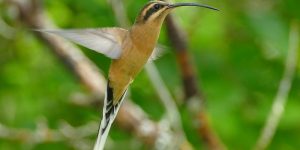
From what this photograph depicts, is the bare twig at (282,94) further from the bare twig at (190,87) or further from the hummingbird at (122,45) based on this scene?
the hummingbird at (122,45)

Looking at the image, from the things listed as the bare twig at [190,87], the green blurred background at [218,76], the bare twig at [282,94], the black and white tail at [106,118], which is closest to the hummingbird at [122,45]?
the black and white tail at [106,118]

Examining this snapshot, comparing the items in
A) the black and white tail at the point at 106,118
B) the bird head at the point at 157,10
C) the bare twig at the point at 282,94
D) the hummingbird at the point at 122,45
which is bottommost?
the bare twig at the point at 282,94

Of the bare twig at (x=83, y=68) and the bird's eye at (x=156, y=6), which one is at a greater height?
the bird's eye at (x=156, y=6)

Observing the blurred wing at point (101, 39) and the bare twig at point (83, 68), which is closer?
the blurred wing at point (101, 39)

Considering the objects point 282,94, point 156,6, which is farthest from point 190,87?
point 156,6

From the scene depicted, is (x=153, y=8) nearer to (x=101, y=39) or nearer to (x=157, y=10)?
(x=157, y=10)

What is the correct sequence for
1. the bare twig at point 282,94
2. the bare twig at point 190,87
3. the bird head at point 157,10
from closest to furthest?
the bird head at point 157,10 → the bare twig at point 190,87 → the bare twig at point 282,94

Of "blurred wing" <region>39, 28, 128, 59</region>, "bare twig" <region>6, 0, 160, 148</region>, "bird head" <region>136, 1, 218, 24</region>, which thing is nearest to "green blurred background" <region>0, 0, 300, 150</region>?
"bare twig" <region>6, 0, 160, 148</region>

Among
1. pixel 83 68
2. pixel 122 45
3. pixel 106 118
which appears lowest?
pixel 83 68

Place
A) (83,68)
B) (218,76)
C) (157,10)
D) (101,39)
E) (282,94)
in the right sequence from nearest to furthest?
(157,10), (101,39), (282,94), (83,68), (218,76)
